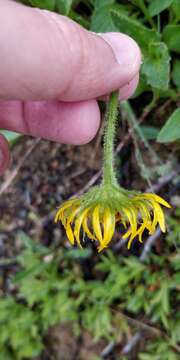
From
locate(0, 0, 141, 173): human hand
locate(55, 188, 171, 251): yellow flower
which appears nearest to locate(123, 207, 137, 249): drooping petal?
locate(55, 188, 171, 251): yellow flower

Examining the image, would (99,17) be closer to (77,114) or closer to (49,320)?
(77,114)

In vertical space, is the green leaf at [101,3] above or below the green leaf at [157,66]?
above

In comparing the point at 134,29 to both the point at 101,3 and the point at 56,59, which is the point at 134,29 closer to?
the point at 101,3

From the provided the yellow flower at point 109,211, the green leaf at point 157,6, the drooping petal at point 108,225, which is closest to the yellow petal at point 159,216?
the yellow flower at point 109,211

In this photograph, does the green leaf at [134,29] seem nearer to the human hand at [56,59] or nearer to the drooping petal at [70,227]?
the human hand at [56,59]

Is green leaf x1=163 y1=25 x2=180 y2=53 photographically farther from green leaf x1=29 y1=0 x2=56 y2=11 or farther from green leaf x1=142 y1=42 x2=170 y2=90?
green leaf x1=29 y1=0 x2=56 y2=11
